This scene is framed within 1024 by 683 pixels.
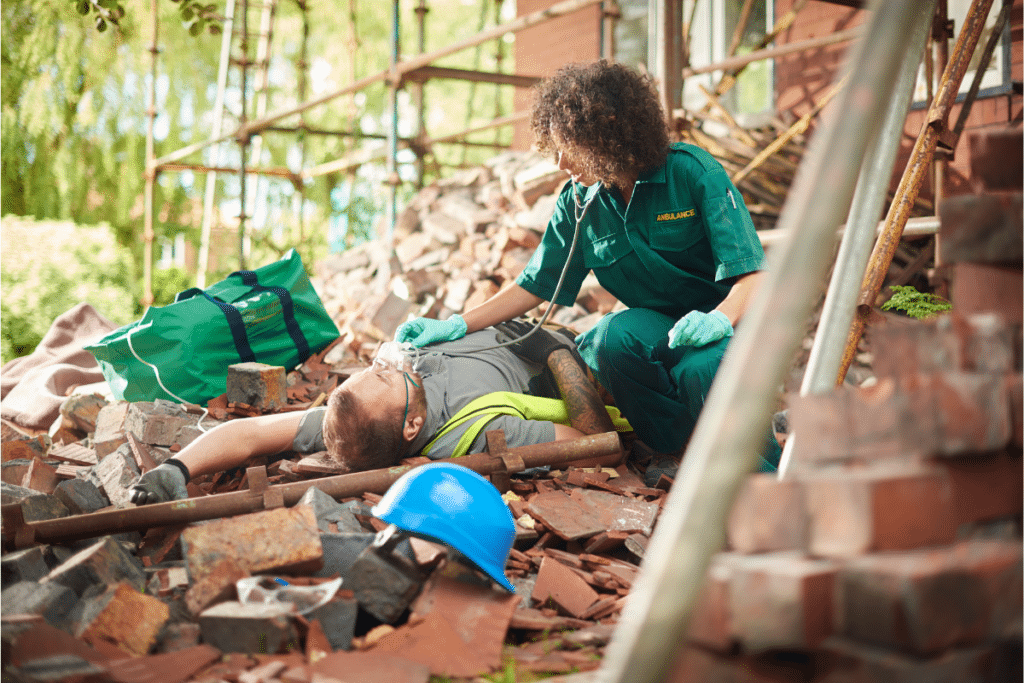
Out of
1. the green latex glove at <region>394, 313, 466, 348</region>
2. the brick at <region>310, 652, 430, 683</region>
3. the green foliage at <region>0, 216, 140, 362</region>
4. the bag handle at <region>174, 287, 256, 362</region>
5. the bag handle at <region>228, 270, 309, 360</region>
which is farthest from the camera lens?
the green foliage at <region>0, 216, 140, 362</region>

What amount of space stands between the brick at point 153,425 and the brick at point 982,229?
292 cm

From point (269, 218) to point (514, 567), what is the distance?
10.8m

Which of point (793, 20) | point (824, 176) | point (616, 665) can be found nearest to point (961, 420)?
point (824, 176)

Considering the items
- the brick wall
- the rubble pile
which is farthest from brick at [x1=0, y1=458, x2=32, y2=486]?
the brick wall

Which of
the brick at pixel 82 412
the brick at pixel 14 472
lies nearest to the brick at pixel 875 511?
the brick at pixel 14 472

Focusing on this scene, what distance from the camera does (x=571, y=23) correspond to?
9750 mm

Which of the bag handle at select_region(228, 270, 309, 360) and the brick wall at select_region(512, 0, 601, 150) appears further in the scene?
the brick wall at select_region(512, 0, 601, 150)

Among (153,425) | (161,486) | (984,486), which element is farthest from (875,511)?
(153,425)

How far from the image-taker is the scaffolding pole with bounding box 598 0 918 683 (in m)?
0.92

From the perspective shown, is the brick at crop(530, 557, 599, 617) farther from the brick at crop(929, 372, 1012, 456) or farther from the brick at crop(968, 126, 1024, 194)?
the brick at crop(968, 126, 1024, 194)

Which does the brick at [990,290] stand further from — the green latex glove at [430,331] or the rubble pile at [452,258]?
the rubble pile at [452,258]

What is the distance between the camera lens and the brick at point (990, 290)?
4.04 ft

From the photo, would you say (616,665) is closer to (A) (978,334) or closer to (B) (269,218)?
(A) (978,334)

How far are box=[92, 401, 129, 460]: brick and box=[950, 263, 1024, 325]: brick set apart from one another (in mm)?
2931
